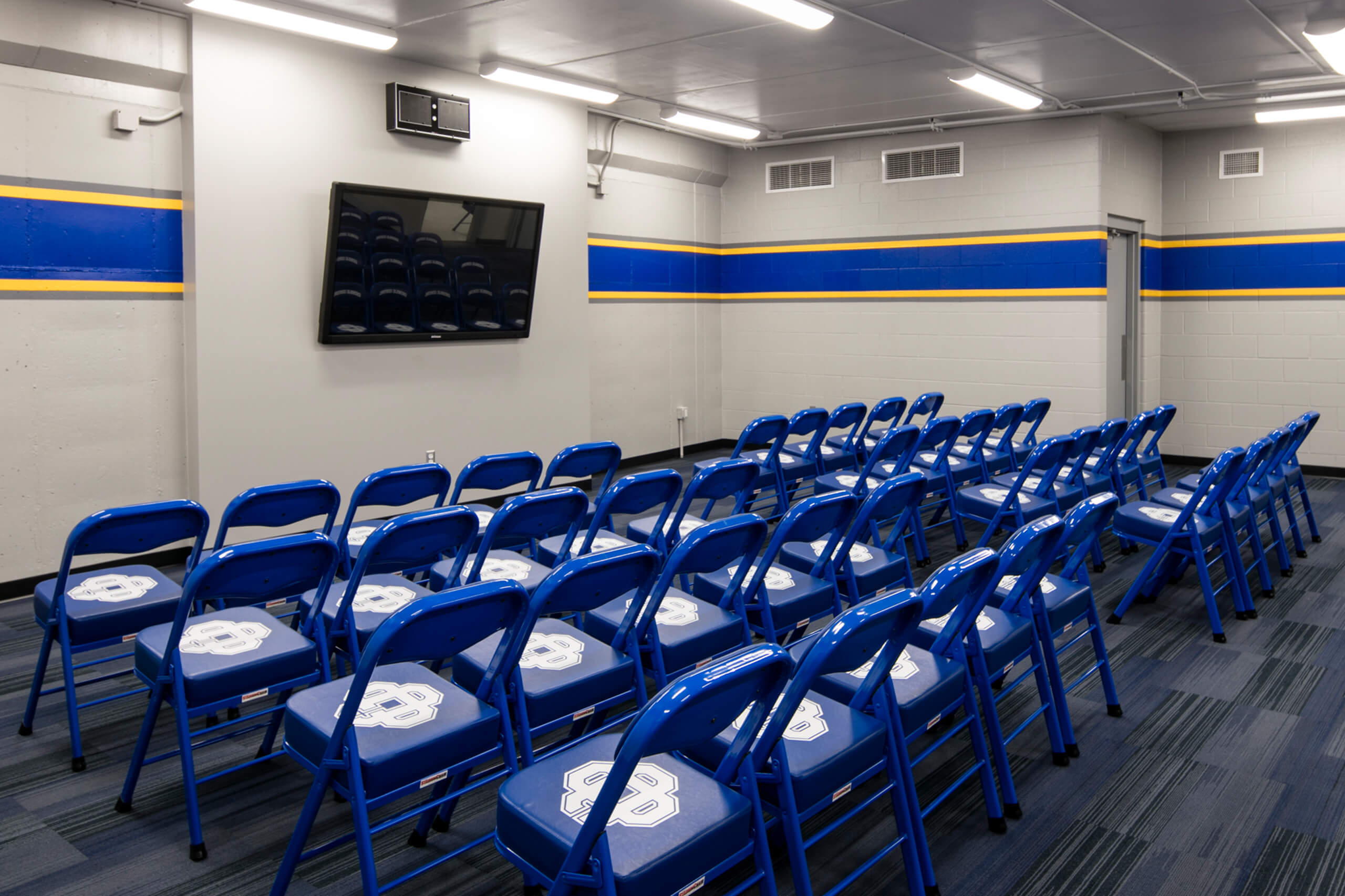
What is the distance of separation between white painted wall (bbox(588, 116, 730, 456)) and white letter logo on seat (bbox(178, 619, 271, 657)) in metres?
5.78

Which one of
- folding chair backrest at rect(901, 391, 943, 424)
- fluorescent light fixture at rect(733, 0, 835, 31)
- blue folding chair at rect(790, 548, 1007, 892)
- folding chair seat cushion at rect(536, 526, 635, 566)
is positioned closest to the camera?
blue folding chair at rect(790, 548, 1007, 892)

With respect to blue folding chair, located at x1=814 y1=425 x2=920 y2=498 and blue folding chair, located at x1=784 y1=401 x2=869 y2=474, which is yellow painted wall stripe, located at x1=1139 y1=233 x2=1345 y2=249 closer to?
blue folding chair, located at x1=784 y1=401 x2=869 y2=474

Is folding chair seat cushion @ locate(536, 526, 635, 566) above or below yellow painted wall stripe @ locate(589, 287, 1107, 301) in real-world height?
below

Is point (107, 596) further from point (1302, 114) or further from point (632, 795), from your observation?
point (1302, 114)

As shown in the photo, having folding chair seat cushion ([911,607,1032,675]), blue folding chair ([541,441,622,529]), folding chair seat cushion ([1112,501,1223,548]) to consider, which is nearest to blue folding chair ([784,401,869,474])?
folding chair seat cushion ([1112,501,1223,548])

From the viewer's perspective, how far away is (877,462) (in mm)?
5363

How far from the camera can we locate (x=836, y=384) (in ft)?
31.3

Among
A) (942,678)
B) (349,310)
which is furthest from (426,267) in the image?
(942,678)

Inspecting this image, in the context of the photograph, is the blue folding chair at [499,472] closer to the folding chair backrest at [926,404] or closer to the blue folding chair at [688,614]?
the blue folding chair at [688,614]

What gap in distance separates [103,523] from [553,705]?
156 centimetres

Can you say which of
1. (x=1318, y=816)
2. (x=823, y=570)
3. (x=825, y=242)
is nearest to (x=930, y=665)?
(x=823, y=570)

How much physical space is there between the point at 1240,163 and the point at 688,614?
795 centimetres

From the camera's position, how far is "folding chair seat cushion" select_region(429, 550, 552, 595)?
341 centimetres

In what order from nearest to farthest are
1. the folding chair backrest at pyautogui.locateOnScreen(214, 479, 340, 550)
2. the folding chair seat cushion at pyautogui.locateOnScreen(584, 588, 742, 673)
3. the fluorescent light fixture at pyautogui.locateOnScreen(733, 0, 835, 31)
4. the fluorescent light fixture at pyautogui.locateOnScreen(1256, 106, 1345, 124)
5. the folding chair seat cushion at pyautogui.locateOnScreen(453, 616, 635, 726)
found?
1. the folding chair seat cushion at pyautogui.locateOnScreen(453, 616, 635, 726)
2. the folding chair seat cushion at pyautogui.locateOnScreen(584, 588, 742, 673)
3. the folding chair backrest at pyautogui.locateOnScreen(214, 479, 340, 550)
4. the fluorescent light fixture at pyautogui.locateOnScreen(733, 0, 835, 31)
5. the fluorescent light fixture at pyautogui.locateOnScreen(1256, 106, 1345, 124)
